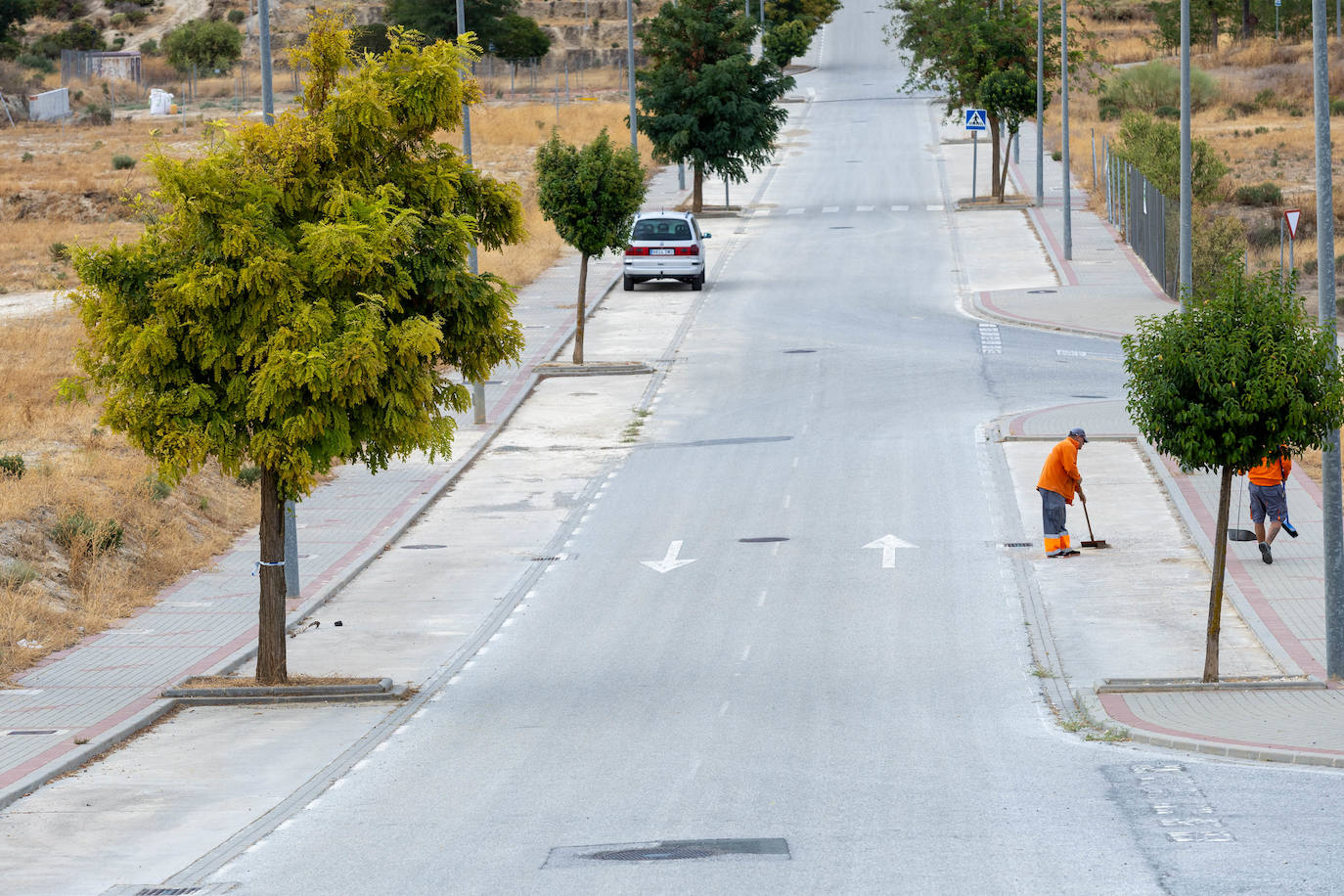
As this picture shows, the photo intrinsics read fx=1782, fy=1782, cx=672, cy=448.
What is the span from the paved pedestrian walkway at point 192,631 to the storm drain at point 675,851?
4866 millimetres

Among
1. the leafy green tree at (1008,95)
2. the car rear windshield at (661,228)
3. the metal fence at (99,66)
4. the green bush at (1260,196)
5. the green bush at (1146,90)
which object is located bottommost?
the car rear windshield at (661,228)

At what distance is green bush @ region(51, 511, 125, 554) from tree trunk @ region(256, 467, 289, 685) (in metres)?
4.95

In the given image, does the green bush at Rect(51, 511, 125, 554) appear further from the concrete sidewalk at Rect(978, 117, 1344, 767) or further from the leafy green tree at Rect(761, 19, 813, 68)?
the leafy green tree at Rect(761, 19, 813, 68)

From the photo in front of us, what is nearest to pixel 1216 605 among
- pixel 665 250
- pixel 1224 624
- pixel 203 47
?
pixel 1224 624

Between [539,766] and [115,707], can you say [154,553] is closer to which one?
[115,707]

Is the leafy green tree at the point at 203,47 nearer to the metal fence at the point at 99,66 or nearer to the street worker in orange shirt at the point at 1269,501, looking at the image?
the metal fence at the point at 99,66

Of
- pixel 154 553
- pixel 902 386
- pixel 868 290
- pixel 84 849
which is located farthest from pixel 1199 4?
pixel 84 849

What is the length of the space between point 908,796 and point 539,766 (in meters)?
3.08

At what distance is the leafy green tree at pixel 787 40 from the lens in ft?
312

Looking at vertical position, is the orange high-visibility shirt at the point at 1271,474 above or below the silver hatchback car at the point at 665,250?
below

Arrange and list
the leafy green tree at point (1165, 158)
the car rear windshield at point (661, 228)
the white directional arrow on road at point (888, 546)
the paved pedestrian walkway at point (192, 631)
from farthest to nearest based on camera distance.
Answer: the leafy green tree at point (1165, 158) → the car rear windshield at point (661, 228) → the white directional arrow on road at point (888, 546) → the paved pedestrian walkway at point (192, 631)

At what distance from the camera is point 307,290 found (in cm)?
1614

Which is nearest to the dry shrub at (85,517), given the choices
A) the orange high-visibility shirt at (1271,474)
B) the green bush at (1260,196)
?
the orange high-visibility shirt at (1271,474)

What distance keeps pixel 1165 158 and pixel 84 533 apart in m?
33.2
